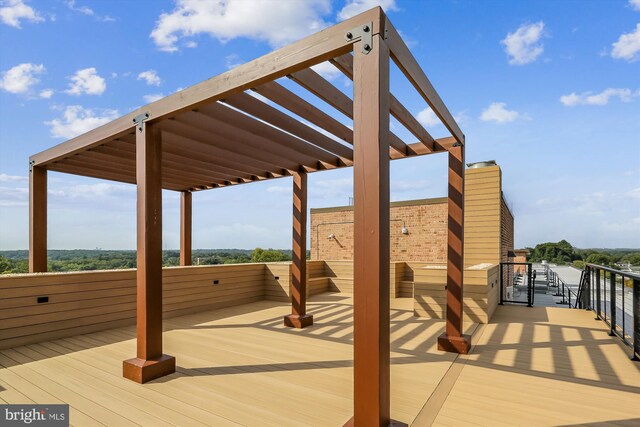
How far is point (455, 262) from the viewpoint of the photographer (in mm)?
3852

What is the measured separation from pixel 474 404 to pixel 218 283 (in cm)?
541

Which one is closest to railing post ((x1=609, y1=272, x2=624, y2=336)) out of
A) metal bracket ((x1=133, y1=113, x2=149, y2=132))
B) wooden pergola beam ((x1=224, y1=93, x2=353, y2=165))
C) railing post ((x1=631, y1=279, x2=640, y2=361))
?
railing post ((x1=631, y1=279, x2=640, y2=361))

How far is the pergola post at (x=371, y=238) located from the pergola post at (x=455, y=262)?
86.7 inches

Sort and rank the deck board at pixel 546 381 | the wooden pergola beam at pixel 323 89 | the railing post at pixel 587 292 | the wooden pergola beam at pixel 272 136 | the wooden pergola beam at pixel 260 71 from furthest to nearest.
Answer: the railing post at pixel 587 292
the wooden pergola beam at pixel 272 136
the wooden pergola beam at pixel 323 89
the deck board at pixel 546 381
the wooden pergola beam at pixel 260 71

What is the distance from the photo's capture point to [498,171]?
7.71 metres

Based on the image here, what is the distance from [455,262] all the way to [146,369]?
3.46m

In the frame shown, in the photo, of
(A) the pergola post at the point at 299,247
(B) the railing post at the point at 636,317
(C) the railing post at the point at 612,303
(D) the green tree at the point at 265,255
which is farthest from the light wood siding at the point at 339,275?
(D) the green tree at the point at 265,255

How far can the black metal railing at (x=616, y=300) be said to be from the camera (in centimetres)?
346

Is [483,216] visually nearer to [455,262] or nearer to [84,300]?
[455,262]

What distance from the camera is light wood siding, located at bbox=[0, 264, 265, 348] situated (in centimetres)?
406

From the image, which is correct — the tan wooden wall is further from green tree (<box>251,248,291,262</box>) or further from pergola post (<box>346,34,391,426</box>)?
green tree (<box>251,248,291,262</box>)

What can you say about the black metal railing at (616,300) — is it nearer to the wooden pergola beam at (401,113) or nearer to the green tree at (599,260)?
the green tree at (599,260)

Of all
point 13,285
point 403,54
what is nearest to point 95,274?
point 13,285

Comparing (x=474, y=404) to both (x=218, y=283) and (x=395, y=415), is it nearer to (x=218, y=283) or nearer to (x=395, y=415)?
(x=395, y=415)
